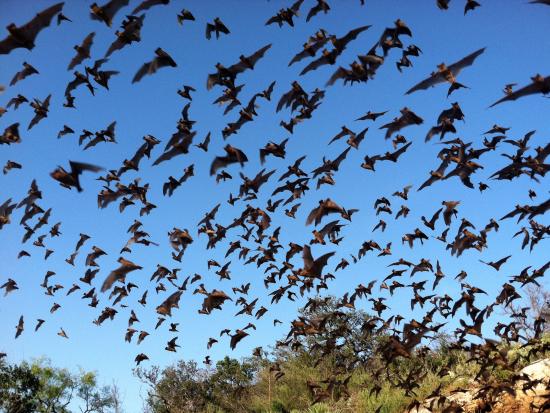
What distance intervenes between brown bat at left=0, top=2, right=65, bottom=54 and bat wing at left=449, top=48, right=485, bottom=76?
7351 mm

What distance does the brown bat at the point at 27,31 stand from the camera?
7.49 meters

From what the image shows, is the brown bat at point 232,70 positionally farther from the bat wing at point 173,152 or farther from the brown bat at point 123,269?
the brown bat at point 123,269

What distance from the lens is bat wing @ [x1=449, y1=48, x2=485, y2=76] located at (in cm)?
820

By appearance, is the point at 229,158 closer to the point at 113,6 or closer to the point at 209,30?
the point at 113,6

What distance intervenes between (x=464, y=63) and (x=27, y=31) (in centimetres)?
808

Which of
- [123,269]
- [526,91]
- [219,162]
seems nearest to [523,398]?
[526,91]

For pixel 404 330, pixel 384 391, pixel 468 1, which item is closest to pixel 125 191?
pixel 404 330

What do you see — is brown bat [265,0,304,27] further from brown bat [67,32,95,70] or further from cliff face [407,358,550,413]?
cliff face [407,358,550,413]

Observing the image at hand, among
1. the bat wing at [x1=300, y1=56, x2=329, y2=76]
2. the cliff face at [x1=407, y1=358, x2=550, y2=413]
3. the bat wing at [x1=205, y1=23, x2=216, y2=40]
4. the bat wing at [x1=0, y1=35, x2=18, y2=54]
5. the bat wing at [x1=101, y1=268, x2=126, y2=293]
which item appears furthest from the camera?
the cliff face at [x1=407, y1=358, x2=550, y2=413]

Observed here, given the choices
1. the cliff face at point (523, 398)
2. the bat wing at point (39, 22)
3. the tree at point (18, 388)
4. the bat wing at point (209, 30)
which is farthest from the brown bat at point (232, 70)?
the tree at point (18, 388)

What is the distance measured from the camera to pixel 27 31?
761 cm

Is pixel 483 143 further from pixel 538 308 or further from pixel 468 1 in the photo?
pixel 538 308

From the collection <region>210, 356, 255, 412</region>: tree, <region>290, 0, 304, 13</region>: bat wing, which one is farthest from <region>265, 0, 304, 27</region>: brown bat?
<region>210, 356, 255, 412</region>: tree

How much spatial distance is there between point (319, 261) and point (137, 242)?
660 centimetres
